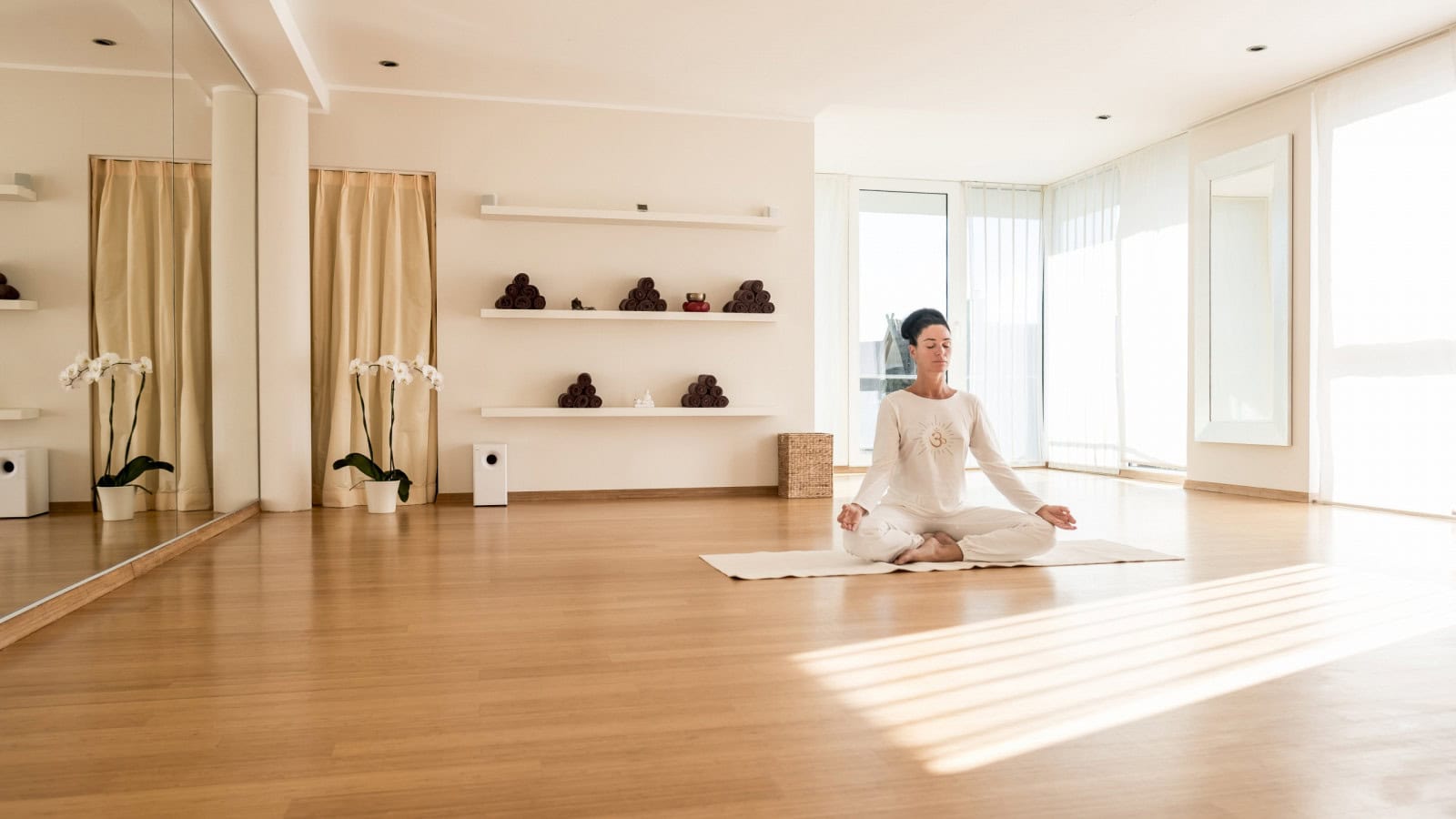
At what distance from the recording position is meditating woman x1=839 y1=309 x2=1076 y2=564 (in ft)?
11.5

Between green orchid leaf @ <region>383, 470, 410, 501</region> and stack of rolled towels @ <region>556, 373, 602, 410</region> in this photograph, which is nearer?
green orchid leaf @ <region>383, 470, 410, 501</region>

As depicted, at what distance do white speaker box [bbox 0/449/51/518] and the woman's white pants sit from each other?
248cm

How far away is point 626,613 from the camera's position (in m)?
2.75

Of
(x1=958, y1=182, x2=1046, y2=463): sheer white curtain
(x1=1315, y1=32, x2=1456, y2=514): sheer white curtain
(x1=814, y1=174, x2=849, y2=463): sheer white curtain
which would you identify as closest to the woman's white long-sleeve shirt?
(x1=1315, y1=32, x2=1456, y2=514): sheer white curtain

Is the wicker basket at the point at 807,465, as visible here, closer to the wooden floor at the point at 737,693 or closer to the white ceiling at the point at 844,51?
the white ceiling at the point at 844,51

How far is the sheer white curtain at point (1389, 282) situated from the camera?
5.19 m

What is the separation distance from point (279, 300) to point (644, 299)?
214cm

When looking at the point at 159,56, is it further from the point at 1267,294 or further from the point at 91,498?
the point at 1267,294

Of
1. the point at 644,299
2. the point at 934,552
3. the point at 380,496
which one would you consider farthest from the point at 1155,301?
the point at 380,496

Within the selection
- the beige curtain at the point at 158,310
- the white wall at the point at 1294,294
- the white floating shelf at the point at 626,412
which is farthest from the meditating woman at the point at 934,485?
the white wall at the point at 1294,294

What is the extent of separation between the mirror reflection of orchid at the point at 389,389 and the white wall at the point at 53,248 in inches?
98.9

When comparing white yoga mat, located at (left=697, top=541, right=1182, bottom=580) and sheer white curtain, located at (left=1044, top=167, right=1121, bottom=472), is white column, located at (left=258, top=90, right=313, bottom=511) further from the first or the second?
sheer white curtain, located at (left=1044, top=167, right=1121, bottom=472)

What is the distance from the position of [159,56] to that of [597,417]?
325 cm

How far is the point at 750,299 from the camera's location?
650cm
